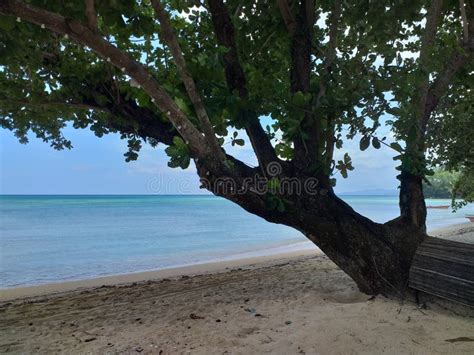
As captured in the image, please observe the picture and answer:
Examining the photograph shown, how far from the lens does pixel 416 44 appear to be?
198 inches

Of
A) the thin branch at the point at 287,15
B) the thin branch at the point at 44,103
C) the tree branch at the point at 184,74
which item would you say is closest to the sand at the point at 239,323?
the tree branch at the point at 184,74

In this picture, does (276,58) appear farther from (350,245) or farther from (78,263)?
(78,263)

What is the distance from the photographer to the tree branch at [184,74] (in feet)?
9.85

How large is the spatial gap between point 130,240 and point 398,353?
14.5 m

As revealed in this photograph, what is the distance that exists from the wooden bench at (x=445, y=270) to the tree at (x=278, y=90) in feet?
0.47

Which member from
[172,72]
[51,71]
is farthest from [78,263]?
[172,72]

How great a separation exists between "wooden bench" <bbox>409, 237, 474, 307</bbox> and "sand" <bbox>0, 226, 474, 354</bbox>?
181 mm

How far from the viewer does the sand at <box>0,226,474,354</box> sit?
9.16 feet

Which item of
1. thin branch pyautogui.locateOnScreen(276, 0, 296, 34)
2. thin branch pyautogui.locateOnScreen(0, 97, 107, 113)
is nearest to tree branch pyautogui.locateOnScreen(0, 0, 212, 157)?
thin branch pyautogui.locateOnScreen(276, 0, 296, 34)

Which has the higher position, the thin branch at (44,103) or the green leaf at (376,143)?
the thin branch at (44,103)

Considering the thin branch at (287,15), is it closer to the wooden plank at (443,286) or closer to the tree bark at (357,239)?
the tree bark at (357,239)

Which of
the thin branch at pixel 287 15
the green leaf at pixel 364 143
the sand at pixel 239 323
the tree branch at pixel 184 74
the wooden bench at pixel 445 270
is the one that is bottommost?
the sand at pixel 239 323

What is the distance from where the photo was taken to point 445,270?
3.47 m

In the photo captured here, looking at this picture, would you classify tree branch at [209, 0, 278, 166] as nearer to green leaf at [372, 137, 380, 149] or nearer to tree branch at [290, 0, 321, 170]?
tree branch at [290, 0, 321, 170]
